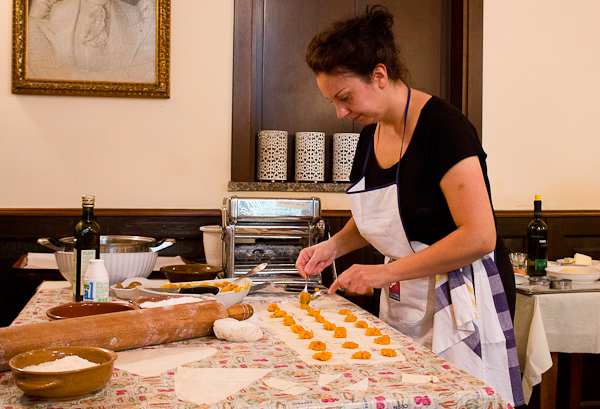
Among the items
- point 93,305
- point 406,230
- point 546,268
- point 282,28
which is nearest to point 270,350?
point 93,305

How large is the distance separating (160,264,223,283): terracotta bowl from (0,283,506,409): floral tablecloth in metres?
0.69

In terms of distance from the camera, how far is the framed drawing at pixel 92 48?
260 centimetres

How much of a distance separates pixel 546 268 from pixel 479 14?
159cm

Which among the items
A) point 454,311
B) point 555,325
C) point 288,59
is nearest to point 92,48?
point 288,59

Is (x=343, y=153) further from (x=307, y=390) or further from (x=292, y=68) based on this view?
(x=307, y=390)

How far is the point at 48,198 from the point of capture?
2.66 m

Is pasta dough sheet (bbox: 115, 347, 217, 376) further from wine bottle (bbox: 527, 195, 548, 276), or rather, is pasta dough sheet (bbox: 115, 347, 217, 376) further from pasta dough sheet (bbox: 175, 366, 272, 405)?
wine bottle (bbox: 527, 195, 548, 276)

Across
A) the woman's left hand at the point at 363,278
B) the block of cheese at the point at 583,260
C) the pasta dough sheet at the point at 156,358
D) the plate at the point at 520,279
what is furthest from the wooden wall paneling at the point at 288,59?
the pasta dough sheet at the point at 156,358

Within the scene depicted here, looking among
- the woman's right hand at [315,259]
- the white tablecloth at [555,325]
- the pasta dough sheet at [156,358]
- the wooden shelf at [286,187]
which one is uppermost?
the wooden shelf at [286,187]

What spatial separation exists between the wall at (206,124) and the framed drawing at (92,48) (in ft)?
0.19

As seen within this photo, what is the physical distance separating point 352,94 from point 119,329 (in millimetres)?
903

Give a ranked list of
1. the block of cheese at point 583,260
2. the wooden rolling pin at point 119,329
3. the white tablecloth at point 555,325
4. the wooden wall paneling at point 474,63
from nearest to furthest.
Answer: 1. the wooden rolling pin at point 119,329
2. the white tablecloth at point 555,325
3. the block of cheese at point 583,260
4. the wooden wall paneling at point 474,63

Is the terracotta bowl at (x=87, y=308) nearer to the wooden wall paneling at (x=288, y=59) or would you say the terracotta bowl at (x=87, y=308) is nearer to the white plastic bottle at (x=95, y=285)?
the white plastic bottle at (x=95, y=285)

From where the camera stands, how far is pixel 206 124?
111 inches
